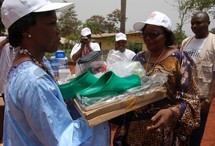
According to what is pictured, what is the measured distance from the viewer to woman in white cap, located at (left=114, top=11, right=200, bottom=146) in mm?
2441

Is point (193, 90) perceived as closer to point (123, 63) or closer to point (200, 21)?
point (123, 63)

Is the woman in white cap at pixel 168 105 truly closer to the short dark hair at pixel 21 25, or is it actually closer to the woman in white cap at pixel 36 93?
the woman in white cap at pixel 36 93

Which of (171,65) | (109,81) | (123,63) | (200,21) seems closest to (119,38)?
(200,21)

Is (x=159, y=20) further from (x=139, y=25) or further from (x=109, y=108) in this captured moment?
(x=109, y=108)

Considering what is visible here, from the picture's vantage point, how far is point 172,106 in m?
2.41

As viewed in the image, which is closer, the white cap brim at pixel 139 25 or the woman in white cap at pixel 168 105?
the woman in white cap at pixel 168 105

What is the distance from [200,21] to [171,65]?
1733 millimetres

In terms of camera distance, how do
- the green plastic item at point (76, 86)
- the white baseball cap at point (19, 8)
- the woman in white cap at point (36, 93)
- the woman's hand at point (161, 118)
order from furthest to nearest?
the woman's hand at point (161, 118) → the green plastic item at point (76, 86) → the white baseball cap at point (19, 8) → the woman in white cap at point (36, 93)

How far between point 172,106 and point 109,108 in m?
1.00

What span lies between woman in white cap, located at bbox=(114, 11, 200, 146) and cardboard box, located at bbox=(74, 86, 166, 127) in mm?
694

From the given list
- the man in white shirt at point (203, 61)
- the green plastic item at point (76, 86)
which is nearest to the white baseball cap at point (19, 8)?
the green plastic item at point (76, 86)

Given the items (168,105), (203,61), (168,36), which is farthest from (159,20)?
(203,61)

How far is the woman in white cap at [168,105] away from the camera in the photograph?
2.44m

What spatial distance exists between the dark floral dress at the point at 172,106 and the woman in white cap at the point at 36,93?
856 mm
